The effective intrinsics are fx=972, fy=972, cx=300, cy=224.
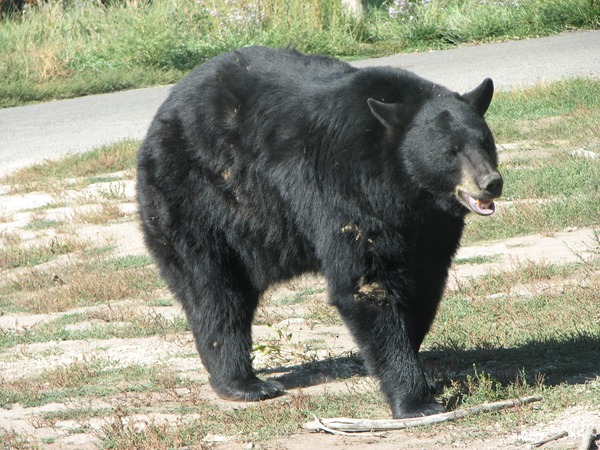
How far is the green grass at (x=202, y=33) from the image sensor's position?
19.1 meters

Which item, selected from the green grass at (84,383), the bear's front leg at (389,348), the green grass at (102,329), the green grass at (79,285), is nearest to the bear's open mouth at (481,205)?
the bear's front leg at (389,348)

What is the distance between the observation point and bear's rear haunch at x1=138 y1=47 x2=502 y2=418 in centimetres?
516

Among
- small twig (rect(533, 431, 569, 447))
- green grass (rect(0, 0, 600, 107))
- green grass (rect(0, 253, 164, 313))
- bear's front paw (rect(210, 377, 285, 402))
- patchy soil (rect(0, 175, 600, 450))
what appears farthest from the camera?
green grass (rect(0, 0, 600, 107))

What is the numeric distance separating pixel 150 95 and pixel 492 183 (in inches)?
535

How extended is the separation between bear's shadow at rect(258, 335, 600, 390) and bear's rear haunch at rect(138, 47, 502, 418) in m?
0.39

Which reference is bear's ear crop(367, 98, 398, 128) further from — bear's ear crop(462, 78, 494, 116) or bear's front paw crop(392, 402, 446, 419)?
bear's front paw crop(392, 402, 446, 419)

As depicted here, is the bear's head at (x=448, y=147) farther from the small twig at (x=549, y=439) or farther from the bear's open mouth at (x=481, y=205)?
the small twig at (x=549, y=439)

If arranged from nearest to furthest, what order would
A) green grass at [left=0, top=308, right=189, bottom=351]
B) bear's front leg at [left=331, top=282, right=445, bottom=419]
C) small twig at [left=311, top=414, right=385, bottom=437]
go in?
small twig at [left=311, top=414, right=385, bottom=437] < bear's front leg at [left=331, top=282, right=445, bottom=419] < green grass at [left=0, top=308, right=189, bottom=351]

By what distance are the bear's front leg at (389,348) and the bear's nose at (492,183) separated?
0.79 m

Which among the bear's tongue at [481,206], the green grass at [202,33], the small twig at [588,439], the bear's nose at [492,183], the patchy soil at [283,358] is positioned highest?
the bear's nose at [492,183]

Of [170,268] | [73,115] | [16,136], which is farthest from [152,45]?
[170,268]

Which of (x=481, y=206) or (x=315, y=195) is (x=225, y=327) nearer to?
(x=315, y=195)

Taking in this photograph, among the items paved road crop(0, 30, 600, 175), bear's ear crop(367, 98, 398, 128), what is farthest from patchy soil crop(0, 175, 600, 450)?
paved road crop(0, 30, 600, 175)

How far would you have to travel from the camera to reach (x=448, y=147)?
5031 millimetres
